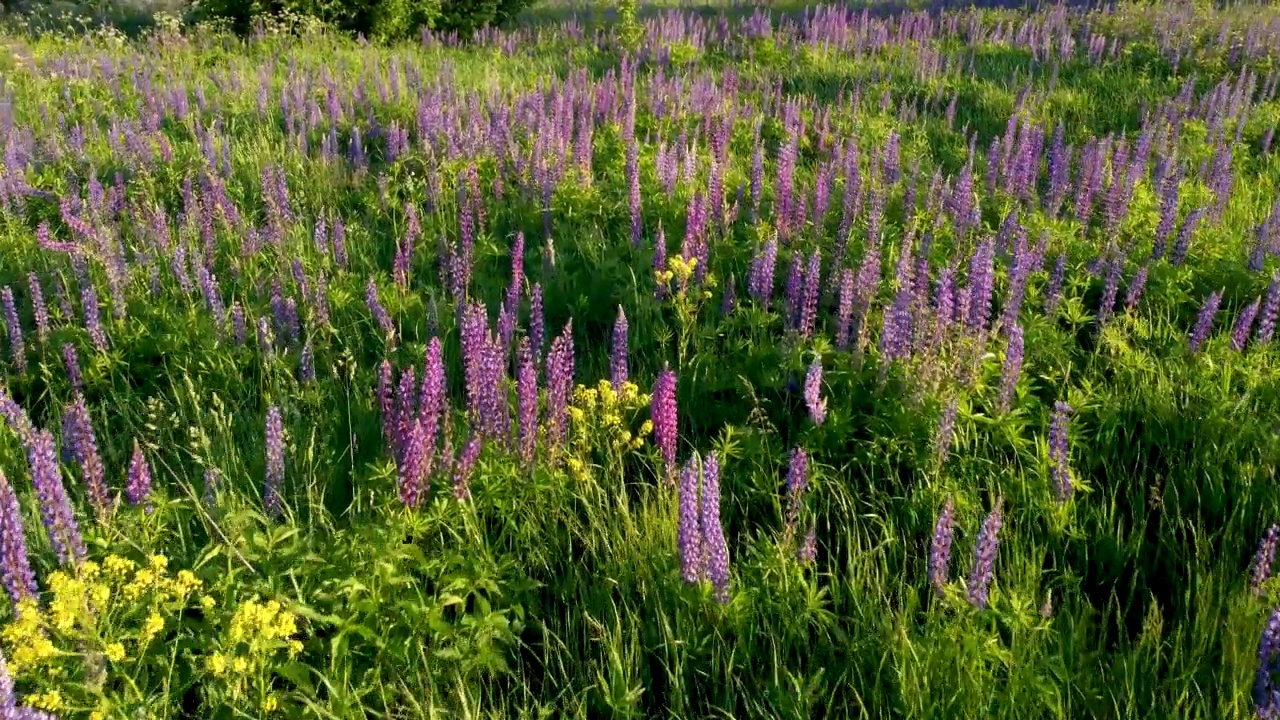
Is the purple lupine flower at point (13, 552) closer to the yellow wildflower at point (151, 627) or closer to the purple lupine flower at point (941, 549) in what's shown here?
the yellow wildflower at point (151, 627)

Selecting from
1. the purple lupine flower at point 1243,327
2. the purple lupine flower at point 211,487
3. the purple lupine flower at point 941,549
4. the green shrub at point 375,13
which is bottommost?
the purple lupine flower at point 211,487

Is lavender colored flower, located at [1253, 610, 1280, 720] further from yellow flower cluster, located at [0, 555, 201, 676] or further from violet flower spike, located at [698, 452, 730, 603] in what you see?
yellow flower cluster, located at [0, 555, 201, 676]

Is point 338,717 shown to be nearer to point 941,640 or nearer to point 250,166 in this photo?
point 941,640

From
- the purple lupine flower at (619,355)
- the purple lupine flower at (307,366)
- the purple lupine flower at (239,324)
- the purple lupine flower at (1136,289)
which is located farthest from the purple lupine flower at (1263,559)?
the purple lupine flower at (239,324)

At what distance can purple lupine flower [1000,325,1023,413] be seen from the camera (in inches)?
127

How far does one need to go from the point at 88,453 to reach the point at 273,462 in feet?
1.81

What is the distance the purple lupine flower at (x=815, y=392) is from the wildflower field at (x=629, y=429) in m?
0.01

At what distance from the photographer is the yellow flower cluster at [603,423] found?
3107mm

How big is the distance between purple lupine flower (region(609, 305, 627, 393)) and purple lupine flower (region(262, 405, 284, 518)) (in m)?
1.14

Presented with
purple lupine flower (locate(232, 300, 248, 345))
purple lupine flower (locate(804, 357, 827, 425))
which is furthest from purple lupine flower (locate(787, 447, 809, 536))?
purple lupine flower (locate(232, 300, 248, 345))

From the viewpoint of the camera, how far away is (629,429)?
11.6ft

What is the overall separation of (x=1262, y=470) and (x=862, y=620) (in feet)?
5.29

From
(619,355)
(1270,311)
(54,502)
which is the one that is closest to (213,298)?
(54,502)

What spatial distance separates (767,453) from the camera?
334 centimetres
